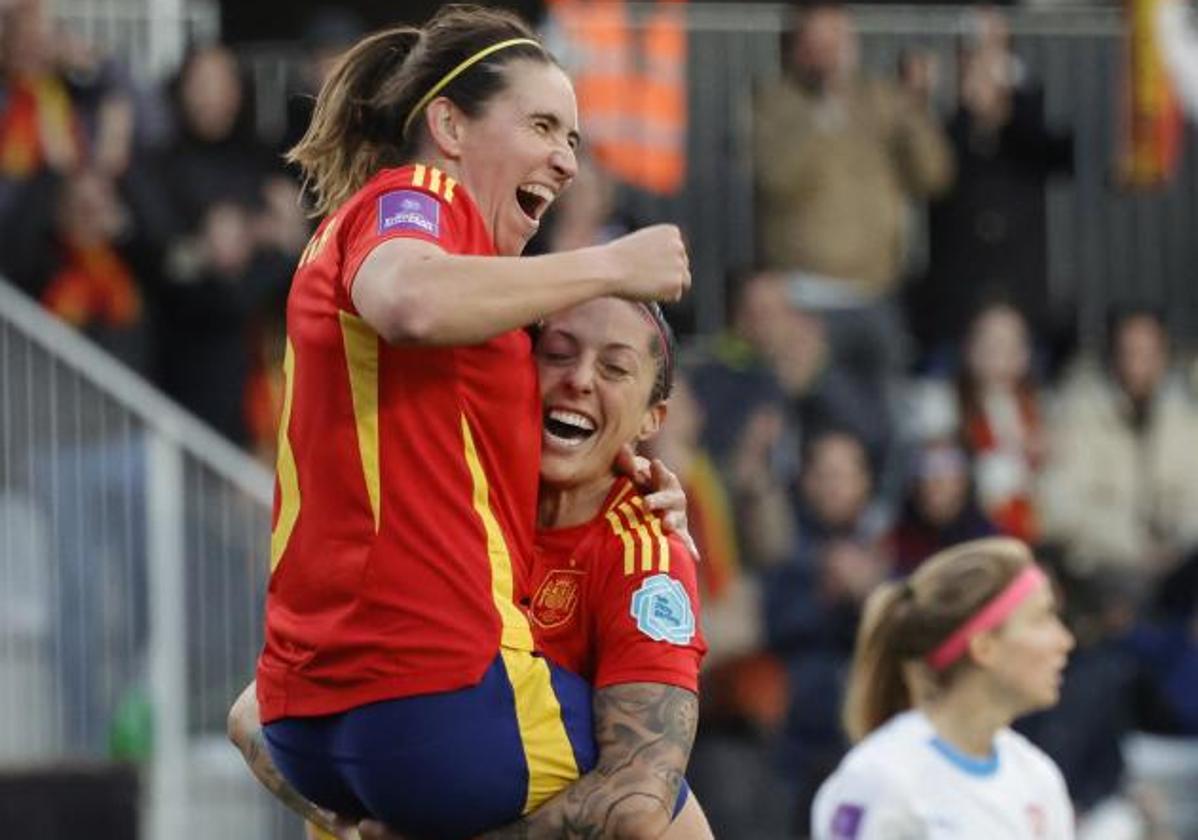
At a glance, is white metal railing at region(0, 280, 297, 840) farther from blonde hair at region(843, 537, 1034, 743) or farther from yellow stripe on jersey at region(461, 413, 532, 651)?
yellow stripe on jersey at region(461, 413, 532, 651)

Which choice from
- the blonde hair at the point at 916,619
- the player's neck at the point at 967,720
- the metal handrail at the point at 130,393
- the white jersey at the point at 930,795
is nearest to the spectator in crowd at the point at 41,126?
the metal handrail at the point at 130,393

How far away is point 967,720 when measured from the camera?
7324 millimetres

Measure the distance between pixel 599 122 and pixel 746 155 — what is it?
0.77 m

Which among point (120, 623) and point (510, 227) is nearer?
point (510, 227)

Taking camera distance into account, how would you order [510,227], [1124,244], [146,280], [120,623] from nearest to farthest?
[510,227] → [120,623] → [146,280] → [1124,244]

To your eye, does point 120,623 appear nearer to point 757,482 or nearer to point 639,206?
point 757,482

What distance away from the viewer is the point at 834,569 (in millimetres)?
11141

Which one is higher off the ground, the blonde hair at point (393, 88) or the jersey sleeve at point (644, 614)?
the blonde hair at point (393, 88)

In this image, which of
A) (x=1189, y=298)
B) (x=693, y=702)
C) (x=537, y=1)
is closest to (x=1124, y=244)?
(x=1189, y=298)

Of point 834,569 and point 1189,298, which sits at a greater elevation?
point 1189,298

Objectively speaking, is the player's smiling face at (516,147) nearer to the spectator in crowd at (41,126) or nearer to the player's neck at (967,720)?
the player's neck at (967,720)

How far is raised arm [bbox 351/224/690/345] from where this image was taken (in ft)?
15.8

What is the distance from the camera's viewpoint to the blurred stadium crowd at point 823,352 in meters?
10.7

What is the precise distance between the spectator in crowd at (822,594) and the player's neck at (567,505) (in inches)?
207
